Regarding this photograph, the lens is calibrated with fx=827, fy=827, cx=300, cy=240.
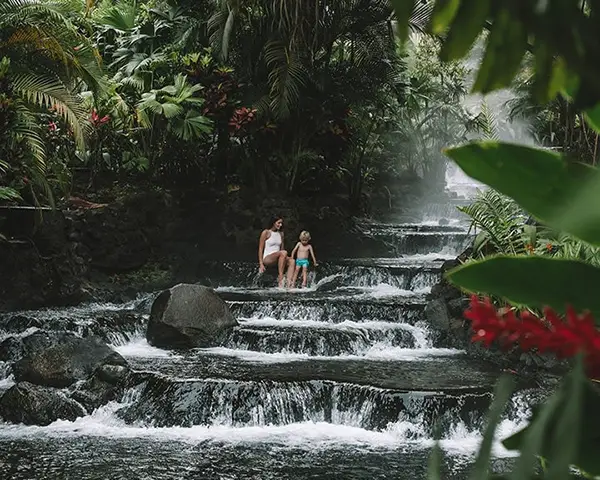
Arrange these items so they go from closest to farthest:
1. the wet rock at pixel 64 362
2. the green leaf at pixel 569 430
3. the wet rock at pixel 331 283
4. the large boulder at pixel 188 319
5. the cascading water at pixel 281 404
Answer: the green leaf at pixel 569 430
the cascading water at pixel 281 404
the wet rock at pixel 64 362
the large boulder at pixel 188 319
the wet rock at pixel 331 283

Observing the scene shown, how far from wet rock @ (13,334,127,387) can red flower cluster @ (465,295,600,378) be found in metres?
8.35

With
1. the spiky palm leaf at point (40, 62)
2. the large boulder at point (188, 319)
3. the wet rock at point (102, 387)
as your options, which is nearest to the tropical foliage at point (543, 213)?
the wet rock at point (102, 387)

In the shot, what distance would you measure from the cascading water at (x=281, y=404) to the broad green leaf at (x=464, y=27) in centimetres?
417

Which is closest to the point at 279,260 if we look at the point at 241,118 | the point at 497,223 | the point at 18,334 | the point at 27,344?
the point at 241,118

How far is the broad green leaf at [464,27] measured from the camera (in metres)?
0.48

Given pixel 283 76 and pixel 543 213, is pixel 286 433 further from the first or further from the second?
pixel 283 76

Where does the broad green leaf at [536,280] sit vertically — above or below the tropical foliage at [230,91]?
below

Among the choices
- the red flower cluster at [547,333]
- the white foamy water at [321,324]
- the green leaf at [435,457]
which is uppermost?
the red flower cluster at [547,333]

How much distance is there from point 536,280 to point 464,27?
192 mm

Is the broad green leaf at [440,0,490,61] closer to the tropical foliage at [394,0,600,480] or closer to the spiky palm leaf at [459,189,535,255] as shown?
the tropical foliage at [394,0,600,480]

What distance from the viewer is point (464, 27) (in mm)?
489

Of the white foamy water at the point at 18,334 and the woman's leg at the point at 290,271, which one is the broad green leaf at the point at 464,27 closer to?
the white foamy water at the point at 18,334

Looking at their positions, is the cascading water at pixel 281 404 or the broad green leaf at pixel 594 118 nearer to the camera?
the broad green leaf at pixel 594 118

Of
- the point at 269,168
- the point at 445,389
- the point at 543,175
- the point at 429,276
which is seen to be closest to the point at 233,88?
the point at 269,168
